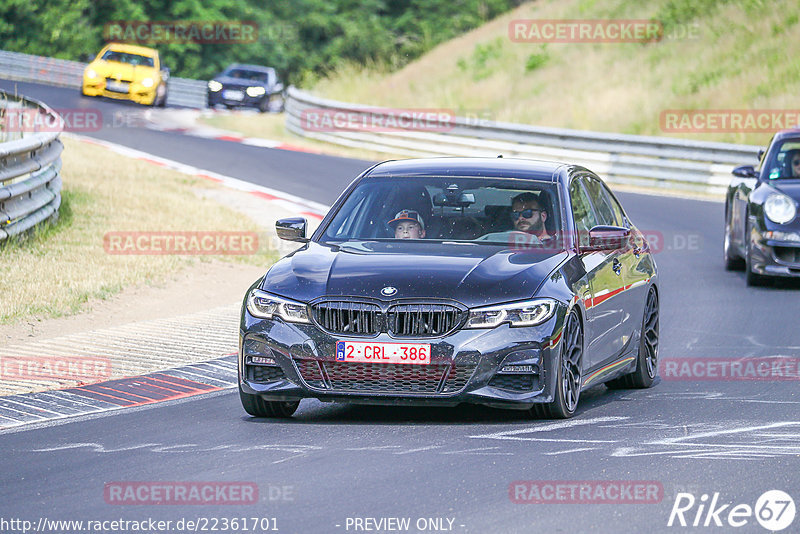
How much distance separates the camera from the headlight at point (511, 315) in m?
8.15

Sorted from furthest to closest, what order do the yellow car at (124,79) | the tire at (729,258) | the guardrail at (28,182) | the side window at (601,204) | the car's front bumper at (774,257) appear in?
1. the yellow car at (124,79)
2. the tire at (729,258)
3. the car's front bumper at (774,257)
4. the guardrail at (28,182)
5. the side window at (601,204)

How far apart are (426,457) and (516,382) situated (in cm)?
96

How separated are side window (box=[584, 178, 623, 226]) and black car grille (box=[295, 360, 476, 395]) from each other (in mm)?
2298

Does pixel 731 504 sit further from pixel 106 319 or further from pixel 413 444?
pixel 106 319

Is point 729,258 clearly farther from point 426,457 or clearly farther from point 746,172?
point 426,457

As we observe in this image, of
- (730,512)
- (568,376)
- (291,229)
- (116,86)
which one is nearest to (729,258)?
(291,229)

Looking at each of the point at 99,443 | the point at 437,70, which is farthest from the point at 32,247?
the point at 437,70

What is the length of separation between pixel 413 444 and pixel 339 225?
2.05 metres

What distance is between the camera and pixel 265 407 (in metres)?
8.73

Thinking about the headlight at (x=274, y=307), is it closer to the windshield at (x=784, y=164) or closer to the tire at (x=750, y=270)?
the tire at (x=750, y=270)

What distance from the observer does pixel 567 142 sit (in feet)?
97.6

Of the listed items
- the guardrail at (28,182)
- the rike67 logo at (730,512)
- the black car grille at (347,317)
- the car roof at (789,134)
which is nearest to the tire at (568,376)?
the black car grille at (347,317)

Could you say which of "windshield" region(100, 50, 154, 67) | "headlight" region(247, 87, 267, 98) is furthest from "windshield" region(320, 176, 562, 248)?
"headlight" region(247, 87, 267, 98)

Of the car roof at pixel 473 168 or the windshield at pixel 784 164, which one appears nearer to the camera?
the car roof at pixel 473 168
